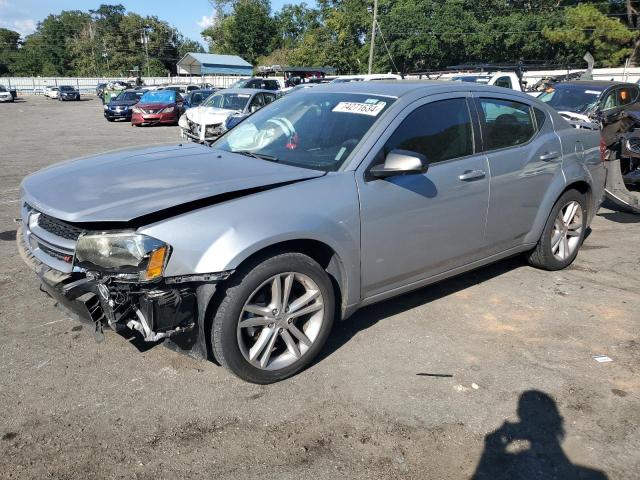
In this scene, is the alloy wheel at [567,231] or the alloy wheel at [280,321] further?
the alloy wheel at [567,231]

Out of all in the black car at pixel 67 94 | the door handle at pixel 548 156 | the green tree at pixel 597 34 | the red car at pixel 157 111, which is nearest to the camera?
the door handle at pixel 548 156

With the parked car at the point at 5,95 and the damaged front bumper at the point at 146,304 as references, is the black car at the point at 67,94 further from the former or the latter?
the damaged front bumper at the point at 146,304

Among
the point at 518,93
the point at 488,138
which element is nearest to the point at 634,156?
the point at 518,93

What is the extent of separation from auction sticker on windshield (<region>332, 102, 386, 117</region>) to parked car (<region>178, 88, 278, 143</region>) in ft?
30.2

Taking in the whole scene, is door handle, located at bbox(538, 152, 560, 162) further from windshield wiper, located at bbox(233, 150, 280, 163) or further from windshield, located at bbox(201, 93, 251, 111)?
windshield, located at bbox(201, 93, 251, 111)

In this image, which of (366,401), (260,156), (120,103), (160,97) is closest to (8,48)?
(120,103)

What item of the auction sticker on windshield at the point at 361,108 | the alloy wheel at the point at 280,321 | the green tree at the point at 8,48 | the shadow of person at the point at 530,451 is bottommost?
the shadow of person at the point at 530,451

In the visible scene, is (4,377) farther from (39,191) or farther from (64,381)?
(39,191)

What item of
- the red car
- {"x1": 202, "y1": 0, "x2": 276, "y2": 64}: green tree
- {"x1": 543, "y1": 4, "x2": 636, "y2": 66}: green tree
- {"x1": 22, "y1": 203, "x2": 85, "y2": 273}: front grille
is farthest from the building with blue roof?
{"x1": 22, "y1": 203, "x2": 85, "y2": 273}: front grille

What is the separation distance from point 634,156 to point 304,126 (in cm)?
579

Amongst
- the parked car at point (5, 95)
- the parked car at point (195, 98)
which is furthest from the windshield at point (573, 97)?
the parked car at point (5, 95)

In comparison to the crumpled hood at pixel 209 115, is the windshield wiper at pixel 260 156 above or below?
below

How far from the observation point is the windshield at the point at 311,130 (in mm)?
3670

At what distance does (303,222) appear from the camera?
3.15 metres
